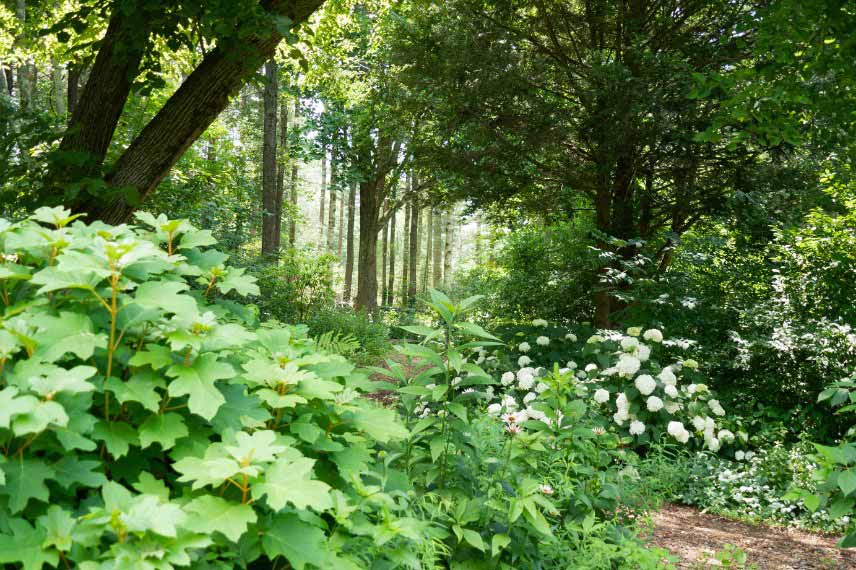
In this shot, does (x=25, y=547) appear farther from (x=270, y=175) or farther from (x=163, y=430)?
(x=270, y=175)

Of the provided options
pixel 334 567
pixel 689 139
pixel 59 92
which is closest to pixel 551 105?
pixel 689 139

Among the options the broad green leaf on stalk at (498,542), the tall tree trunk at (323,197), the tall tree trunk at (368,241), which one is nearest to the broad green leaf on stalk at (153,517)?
the broad green leaf on stalk at (498,542)

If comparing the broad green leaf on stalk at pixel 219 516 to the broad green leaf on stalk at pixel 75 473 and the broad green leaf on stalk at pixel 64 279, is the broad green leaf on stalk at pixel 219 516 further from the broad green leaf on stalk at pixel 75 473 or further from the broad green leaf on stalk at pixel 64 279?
the broad green leaf on stalk at pixel 64 279

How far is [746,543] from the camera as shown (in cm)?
407

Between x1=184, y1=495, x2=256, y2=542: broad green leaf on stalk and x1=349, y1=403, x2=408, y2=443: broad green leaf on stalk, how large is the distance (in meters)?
0.50

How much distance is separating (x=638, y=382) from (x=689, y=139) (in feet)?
15.5

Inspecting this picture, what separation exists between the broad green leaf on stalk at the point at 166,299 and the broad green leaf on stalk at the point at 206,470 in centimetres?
32

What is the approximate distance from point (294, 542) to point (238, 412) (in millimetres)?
327

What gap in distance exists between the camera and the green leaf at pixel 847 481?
6.03 ft

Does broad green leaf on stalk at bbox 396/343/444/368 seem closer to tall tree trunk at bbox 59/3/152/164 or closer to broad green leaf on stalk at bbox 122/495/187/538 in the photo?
broad green leaf on stalk at bbox 122/495/187/538

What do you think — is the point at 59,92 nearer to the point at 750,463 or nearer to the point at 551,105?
the point at 551,105

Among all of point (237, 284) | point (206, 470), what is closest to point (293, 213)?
point (237, 284)

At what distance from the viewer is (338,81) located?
572 inches

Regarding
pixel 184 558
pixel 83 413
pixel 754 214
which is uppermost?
pixel 754 214
